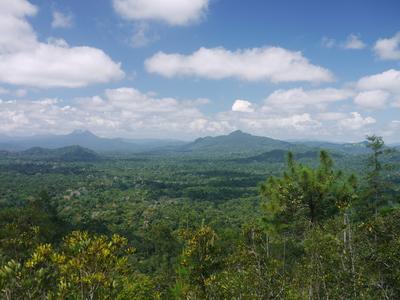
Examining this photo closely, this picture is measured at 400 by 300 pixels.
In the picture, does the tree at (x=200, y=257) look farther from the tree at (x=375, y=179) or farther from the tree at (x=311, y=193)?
the tree at (x=375, y=179)

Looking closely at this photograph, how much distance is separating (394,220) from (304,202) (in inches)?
167

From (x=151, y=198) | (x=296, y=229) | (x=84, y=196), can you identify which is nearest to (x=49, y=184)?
(x=84, y=196)

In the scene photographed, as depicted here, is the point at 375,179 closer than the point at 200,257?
No

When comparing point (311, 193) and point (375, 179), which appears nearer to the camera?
point (311, 193)

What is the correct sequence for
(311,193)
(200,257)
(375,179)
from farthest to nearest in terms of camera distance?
(375,179) → (200,257) → (311,193)

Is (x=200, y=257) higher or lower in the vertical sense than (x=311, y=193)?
lower

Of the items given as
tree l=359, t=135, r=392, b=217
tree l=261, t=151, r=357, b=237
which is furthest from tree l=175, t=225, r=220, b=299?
tree l=359, t=135, r=392, b=217

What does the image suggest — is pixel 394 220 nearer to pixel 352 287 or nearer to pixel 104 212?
pixel 352 287

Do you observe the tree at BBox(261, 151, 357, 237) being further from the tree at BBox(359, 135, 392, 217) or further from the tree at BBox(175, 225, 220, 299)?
the tree at BBox(359, 135, 392, 217)

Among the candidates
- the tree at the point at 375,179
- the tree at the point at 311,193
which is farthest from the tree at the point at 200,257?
the tree at the point at 375,179

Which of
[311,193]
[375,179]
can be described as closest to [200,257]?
[311,193]

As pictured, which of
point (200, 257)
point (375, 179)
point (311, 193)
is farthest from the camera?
point (375, 179)

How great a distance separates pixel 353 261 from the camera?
1452 cm

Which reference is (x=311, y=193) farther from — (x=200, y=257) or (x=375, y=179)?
(x=375, y=179)
